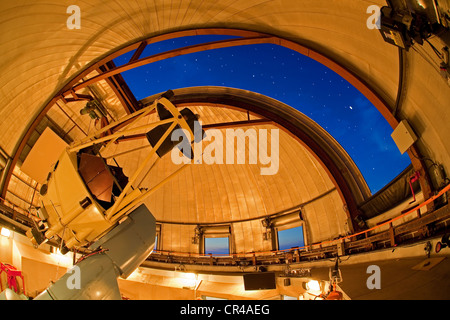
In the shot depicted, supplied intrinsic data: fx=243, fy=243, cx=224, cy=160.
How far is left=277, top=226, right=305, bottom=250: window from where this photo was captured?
12.8m

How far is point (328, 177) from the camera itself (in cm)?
1135

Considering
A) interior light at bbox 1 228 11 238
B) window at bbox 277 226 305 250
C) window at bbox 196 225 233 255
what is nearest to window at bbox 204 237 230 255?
window at bbox 196 225 233 255

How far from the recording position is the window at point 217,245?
48.3ft

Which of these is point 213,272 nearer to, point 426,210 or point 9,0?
point 426,210

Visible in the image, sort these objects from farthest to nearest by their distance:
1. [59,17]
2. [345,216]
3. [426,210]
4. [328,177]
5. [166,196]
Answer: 1. [166,196]
2. [328,177]
3. [345,216]
4. [426,210]
5. [59,17]

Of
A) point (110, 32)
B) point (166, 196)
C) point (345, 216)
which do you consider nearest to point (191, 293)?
point (166, 196)

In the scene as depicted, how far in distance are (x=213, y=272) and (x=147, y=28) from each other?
1141cm

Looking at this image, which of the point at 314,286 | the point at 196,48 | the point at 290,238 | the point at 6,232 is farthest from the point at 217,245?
the point at 196,48

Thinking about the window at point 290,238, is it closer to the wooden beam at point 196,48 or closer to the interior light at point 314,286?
the interior light at point 314,286

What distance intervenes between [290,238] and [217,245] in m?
4.52

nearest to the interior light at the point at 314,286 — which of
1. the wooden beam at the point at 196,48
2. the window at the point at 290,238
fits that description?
the window at the point at 290,238

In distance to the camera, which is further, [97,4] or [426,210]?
[426,210]

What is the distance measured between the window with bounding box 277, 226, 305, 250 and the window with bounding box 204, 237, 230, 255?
3.28 metres

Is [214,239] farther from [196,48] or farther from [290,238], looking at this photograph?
[196,48]
